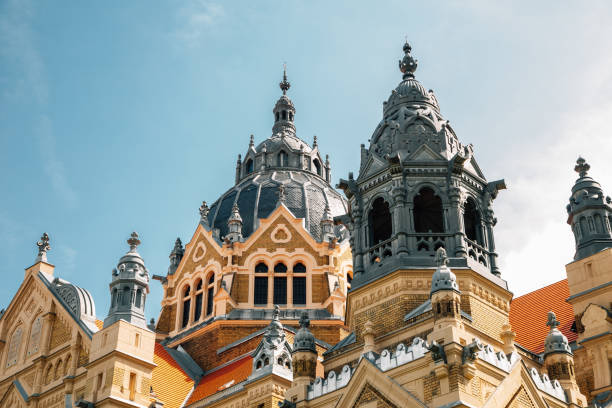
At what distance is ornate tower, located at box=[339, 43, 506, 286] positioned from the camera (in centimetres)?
2159

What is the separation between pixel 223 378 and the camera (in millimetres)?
28969

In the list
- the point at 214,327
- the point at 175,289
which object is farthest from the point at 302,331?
the point at 175,289

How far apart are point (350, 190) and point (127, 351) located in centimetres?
833

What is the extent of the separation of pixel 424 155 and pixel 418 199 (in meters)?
1.24

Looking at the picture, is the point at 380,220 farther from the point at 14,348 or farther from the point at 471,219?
the point at 14,348

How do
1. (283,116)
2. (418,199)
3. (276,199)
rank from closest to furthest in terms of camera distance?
(418,199), (276,199), (283,116)

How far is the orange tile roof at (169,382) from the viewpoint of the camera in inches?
1108

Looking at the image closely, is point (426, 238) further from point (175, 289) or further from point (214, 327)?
point (175, 289)

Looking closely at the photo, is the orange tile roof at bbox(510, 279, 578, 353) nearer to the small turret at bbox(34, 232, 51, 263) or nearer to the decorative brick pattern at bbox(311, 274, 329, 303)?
the decorative brick pattern at bbox(311, 274, 329, 303)

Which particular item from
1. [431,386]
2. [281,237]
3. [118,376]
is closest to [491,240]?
[431,386]

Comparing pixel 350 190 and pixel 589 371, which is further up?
pixel 350 190

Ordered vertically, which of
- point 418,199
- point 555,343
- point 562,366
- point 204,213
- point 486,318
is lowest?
point 562,366

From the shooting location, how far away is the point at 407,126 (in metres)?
24.0

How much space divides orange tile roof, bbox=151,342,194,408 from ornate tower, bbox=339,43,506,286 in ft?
30.5
